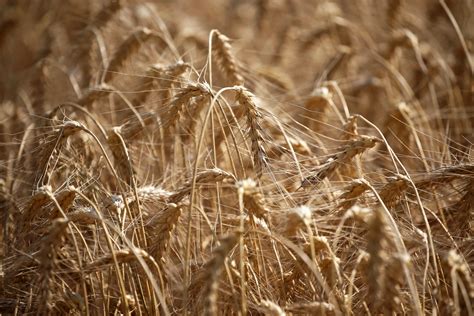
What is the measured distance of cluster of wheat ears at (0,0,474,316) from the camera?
6.45 feet

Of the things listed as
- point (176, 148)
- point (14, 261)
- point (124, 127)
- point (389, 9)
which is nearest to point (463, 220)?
point (176, 148)

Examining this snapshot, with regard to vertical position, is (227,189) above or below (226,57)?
below

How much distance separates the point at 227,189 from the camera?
292cm

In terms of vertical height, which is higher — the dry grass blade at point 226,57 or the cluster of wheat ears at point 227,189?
the dry grass blade at point 226,57

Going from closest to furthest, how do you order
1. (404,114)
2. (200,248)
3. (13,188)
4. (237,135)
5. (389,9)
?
1. (200,248)
2. (13,188)
3. (237,135)
4. (404,114)
5. (389,9)

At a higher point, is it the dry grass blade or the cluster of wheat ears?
the dry grass blade

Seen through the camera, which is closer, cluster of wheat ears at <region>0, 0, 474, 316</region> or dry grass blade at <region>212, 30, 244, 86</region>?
cluster of wheat ears at <region>0, 0, 474, 316</region>

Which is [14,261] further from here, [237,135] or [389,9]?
[389,9]

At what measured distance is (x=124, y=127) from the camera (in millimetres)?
2811

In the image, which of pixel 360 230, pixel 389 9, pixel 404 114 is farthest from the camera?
pixel 389 9

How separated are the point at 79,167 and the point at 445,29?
3.14 metres

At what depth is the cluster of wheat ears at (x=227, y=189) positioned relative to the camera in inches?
77.4

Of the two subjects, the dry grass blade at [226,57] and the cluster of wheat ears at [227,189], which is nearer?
the cluster of wheat ears at [227,189]

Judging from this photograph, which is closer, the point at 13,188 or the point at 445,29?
the point at 13,188
